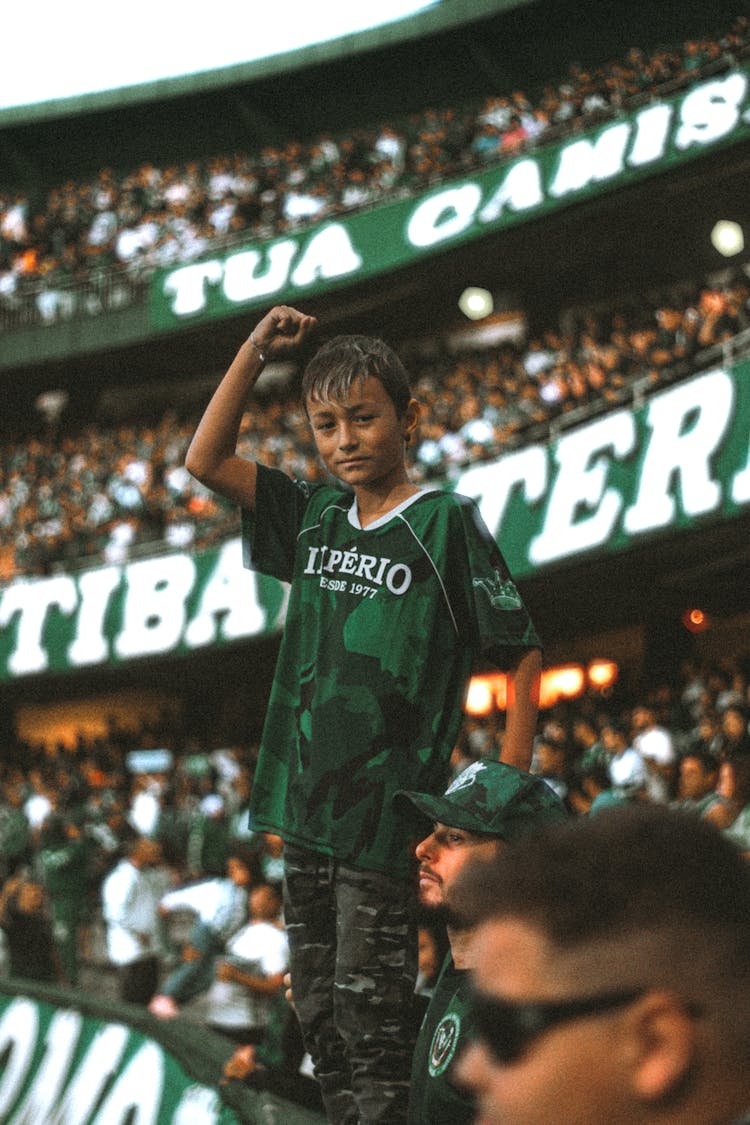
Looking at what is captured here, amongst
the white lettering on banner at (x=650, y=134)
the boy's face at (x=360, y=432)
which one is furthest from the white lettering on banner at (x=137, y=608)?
the boy's face at (x=360, y=432)

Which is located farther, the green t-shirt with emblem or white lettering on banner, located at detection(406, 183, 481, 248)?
white lettering on banner, located at detection(406, 183, 481, 248)

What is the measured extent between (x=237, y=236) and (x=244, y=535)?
1819 cm

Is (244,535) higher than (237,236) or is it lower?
lower

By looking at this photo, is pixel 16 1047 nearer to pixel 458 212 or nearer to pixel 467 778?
pixel 467 778

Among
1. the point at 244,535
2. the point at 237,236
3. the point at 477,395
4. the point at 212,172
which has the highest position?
the point at 212,172

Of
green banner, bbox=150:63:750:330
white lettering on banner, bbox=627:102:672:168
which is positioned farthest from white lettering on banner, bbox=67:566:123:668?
white lettering on banner, bbox=627:102:672:168

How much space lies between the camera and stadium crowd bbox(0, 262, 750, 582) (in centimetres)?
1327

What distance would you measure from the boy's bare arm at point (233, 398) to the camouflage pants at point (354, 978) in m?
0.74

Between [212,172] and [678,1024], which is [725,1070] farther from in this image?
[212,172]

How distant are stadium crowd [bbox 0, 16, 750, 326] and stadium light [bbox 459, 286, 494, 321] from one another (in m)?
1.75

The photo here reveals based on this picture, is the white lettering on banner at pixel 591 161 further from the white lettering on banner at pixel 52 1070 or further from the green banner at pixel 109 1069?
the white lettering on banner at pixel 52 1070

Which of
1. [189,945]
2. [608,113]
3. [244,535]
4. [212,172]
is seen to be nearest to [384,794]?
[244,535]

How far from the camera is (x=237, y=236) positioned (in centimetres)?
2047

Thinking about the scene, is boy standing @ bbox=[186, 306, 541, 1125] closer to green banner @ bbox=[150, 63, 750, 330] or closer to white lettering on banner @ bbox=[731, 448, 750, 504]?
white lettering on banner @ bbox=[731, 448, 750, 504]
